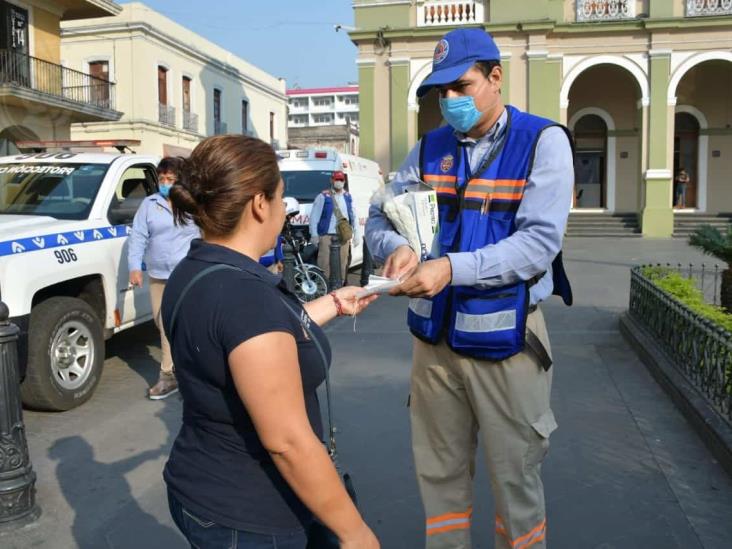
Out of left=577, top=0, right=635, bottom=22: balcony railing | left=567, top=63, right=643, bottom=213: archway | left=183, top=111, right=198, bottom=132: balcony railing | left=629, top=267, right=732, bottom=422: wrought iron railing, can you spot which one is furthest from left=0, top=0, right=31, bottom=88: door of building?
left=629, top=267, right=732, bottom=422: wrought iron railing

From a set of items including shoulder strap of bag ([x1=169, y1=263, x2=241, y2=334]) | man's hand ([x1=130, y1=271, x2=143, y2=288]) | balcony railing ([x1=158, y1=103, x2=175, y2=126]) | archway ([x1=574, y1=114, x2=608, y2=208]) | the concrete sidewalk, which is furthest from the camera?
balcony railing ([x1=158, y1=103, x2=175, y2=126])

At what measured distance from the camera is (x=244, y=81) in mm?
41219

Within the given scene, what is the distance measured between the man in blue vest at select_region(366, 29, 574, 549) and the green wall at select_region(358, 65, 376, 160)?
2103 centimetres

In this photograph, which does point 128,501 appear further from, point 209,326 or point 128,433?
point 209,326

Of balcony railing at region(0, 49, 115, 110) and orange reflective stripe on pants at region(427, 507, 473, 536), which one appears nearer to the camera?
orange reflective stripe on pants at region(427, 507, 473, 536)

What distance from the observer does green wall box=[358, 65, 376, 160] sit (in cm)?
2344

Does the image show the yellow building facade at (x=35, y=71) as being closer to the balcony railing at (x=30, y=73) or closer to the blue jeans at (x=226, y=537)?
the balcony railing at (x=30, y=73)

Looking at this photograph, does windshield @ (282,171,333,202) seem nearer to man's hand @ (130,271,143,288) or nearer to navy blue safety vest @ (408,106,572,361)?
man's hand @ (130,271,143,288)

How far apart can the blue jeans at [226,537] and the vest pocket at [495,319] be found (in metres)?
0.98

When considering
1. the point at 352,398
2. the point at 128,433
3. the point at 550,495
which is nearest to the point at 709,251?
the point at 352,398

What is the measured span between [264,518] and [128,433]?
12.1 feet

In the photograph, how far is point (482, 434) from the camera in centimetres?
276

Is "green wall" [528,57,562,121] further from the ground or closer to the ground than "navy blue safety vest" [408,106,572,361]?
further from the ground

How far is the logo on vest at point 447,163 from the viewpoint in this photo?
2.71 metres
